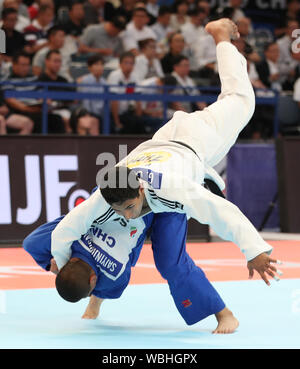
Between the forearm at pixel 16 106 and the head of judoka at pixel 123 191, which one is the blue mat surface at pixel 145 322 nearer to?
the head of judoka at pixel 123 191

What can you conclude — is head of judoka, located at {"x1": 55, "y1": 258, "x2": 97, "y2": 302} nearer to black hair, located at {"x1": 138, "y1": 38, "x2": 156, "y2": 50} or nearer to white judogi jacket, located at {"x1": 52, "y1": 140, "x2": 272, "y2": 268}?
white judogi jacket, located at {"x1": 52, "y1": 140, "x2": 272, "y2": 268}

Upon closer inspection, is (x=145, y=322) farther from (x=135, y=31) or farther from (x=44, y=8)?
(x=135, y=31)

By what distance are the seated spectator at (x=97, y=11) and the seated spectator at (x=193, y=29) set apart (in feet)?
4.49

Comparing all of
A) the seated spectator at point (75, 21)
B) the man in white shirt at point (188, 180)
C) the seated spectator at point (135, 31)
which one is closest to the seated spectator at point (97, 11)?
the seated spectator at point (75, 21)

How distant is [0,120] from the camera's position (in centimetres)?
935

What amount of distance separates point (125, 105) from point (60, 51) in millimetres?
1375

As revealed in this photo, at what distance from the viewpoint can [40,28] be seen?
456 inches

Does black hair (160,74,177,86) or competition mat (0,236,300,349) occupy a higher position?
black hair (160,74,177,86)

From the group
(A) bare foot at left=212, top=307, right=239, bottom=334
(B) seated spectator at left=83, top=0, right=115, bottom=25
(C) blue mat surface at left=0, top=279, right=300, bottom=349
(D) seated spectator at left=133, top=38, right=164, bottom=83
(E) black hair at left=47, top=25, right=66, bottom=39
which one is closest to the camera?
(C) blue mat surface at left=0, top=279, right=300, bottom=349

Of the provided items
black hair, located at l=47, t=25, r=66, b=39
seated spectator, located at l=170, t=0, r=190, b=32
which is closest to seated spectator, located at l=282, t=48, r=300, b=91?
seated spectator, located at l=170, t=0, r=190, b=32

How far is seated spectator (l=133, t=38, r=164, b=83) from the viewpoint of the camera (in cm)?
1138

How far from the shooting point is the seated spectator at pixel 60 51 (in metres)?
10.6

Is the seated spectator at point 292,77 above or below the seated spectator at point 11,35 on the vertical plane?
below

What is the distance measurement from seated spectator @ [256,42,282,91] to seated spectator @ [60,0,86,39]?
3143mm
